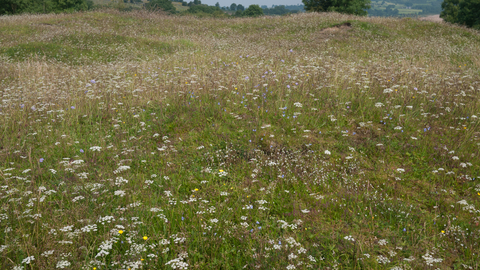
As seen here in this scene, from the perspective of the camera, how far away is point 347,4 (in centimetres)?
4197

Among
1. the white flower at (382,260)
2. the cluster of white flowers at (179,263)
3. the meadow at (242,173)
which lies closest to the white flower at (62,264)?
the meadow at (242,173)

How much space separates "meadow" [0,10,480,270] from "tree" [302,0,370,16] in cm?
3839

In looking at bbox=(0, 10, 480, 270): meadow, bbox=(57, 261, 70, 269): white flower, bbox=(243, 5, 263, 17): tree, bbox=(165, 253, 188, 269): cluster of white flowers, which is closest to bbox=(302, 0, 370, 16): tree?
bbox=(0, 10, 480, 270): meadow

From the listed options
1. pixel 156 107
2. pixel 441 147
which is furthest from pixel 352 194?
pixel 156 107

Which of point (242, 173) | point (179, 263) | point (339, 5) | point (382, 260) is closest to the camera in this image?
point (179, 263)

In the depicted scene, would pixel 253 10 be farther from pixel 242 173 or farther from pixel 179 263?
pixel 179 263

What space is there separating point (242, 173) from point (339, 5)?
149 feet

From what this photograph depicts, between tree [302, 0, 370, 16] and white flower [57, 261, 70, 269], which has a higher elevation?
tree [302, 0, 370, 16]

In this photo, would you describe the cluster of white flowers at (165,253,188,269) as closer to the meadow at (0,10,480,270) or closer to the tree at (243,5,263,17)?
the meadow at (0,10,480,270)

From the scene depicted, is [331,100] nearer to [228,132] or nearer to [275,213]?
[228,132]

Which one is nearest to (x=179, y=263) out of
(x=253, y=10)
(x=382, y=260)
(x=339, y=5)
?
(x=382, y=260)

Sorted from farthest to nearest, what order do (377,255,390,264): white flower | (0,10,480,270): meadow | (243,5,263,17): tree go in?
(243,5,263,17): tree → (0,10,480,270): meadow → (377,255,390,264): white flower

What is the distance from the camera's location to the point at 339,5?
42.2 metres

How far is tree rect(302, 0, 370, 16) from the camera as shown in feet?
137
